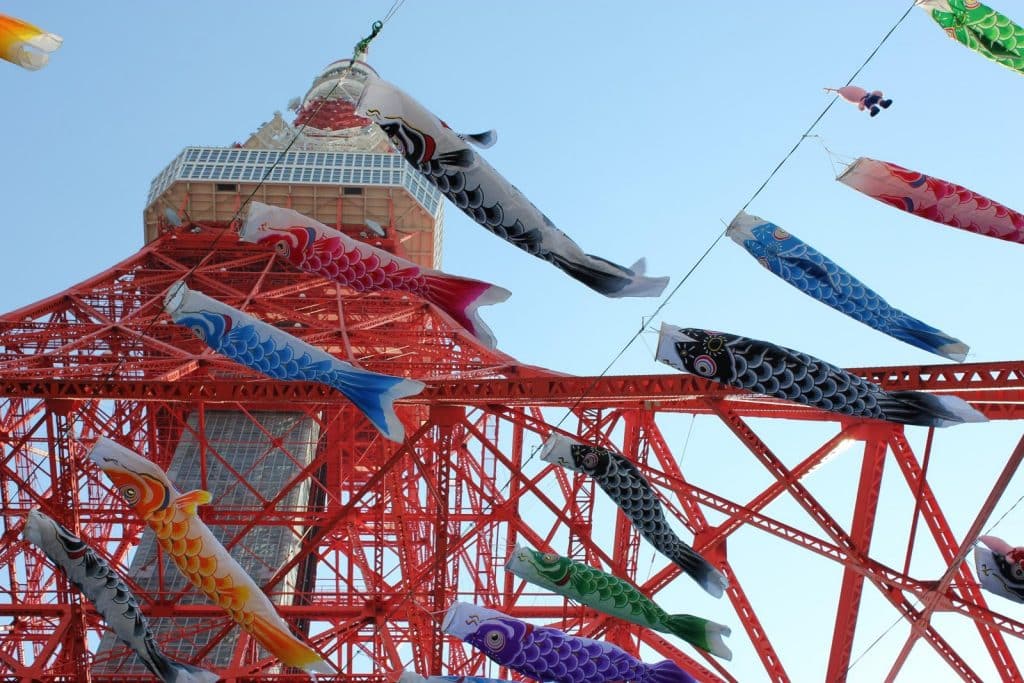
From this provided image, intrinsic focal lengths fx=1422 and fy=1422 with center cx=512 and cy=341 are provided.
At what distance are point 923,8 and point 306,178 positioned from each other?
27.7 m

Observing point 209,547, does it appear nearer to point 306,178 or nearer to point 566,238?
point 566,238

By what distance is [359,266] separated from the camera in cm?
1625

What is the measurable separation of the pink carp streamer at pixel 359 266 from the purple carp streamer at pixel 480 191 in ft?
4.03

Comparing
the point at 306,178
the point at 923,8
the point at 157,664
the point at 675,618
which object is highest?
the point at 306,178

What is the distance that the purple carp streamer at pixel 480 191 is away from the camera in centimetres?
1312

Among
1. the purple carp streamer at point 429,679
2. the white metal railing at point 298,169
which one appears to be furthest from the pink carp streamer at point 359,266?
the white metal railing at point 298,169

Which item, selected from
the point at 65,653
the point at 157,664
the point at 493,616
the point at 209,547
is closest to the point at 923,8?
the point at 493,616

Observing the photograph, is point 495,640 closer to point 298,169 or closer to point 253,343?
point 253,343

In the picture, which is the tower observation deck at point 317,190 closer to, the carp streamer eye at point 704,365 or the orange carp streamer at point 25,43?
the carp streamer eye at point 704,365

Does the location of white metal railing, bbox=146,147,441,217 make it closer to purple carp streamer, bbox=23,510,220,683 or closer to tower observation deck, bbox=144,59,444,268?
tower observation deck, bbox=144,59,444,268

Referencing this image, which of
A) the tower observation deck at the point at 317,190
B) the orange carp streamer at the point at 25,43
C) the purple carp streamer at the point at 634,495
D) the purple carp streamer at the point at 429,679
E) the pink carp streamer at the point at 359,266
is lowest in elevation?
the purple carp streamer at the point at 429,679

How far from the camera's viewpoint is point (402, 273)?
1631 centimetres

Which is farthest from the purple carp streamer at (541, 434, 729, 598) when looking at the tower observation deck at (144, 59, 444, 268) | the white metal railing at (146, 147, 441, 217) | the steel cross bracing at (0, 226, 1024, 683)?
the white metal railing at (146, 147, 441, 217)

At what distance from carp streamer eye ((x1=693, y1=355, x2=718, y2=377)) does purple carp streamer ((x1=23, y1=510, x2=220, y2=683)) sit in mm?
6307
